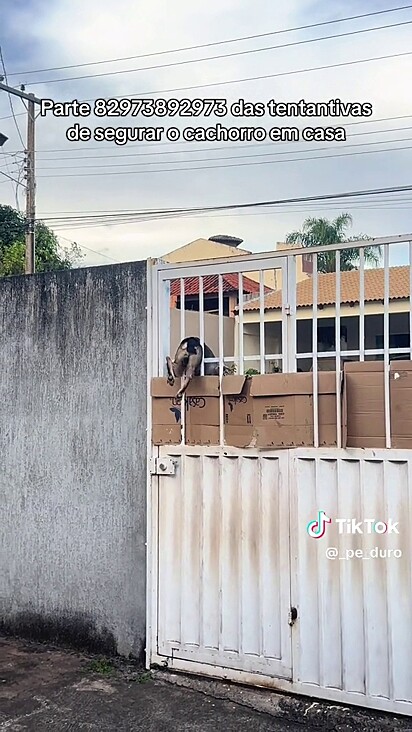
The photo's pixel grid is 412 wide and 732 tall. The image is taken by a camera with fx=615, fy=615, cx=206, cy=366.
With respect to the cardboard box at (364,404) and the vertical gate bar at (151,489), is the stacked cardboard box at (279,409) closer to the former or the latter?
the cardboard box at (364,404)

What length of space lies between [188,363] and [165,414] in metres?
0.37

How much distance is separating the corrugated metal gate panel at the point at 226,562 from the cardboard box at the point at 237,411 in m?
0.11

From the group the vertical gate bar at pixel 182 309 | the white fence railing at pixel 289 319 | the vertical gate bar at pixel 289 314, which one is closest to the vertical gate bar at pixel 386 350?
the white fence railing at pixel 289 319

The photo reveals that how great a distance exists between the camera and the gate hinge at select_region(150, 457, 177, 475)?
3.64 m

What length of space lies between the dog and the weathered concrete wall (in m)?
0.33

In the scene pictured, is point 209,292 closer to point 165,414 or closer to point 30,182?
point 165,414

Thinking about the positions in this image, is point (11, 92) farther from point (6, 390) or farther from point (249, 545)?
point (249, 545)

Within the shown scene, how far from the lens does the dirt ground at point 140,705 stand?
3039 mm

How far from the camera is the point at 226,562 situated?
3.49m

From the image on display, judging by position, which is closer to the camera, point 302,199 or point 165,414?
point 165,414

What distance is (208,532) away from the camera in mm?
3549

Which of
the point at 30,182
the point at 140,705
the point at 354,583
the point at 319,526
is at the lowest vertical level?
the point at 140,705

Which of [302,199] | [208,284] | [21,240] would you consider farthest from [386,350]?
[21,240]

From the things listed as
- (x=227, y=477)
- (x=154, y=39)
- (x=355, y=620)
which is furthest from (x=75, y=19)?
(x=355, y=620)
